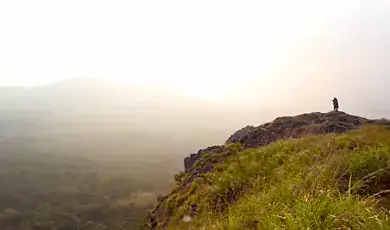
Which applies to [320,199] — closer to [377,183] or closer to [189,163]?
[377,183]

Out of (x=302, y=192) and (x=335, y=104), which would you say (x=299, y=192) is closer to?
(x=302, y=192)

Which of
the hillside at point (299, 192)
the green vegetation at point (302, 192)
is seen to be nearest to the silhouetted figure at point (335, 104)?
the green vegetation at point (302, 192)

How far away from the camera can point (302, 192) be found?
630 cm

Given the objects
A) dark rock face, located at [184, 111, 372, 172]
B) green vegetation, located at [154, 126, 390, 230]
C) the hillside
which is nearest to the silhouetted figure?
dark rock face, located at [184, 111, 372, 172]

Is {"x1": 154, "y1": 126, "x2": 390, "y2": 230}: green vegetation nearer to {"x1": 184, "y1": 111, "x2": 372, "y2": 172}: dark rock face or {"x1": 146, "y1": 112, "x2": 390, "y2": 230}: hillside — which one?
{"x1": 146, "y1": 112, "x2": 390, "y2": 230}: hillside

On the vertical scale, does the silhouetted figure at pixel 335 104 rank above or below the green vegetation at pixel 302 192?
above

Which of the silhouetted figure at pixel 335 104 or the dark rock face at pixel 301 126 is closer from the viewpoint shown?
the dark rock face at pixel 301 126

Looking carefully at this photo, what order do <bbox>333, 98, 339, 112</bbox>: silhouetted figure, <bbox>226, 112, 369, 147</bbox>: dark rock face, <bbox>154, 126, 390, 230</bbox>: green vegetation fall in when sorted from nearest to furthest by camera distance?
<bbox>154, 126, 390, 230</bbox>: green vegetation
<bbox>226, 112, 369, 147</bbox>: dark rock face
<bbox>333, 98, 339, 112</bbox>: silhouetted figure

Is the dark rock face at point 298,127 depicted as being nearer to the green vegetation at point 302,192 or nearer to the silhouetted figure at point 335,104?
the silhouetted figure at point 335,104

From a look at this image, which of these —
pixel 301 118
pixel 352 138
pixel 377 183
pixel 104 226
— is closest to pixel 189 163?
pixel 301 118

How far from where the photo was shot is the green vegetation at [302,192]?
16.6ft

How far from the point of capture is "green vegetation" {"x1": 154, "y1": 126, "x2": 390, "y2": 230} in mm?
5074

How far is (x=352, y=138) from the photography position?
11836mm

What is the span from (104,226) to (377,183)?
190019 mm
